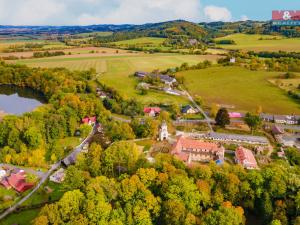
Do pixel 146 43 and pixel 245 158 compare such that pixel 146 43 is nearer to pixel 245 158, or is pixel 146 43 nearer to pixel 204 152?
pixel 204 152

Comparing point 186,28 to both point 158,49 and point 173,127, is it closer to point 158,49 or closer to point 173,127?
point 158,49

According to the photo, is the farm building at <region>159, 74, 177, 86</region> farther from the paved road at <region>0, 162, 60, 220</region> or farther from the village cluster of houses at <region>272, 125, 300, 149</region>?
the paved road at <region>0, 162, 60, 220</region>

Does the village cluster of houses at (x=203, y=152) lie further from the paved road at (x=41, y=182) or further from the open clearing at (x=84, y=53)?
the open clearing at (x=84, y=53)

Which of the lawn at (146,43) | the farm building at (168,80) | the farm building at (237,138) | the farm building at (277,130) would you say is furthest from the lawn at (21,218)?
the lawn at (146,43)

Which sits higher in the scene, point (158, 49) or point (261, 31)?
point (261, 31)

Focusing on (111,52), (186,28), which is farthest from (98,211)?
(186,28)
